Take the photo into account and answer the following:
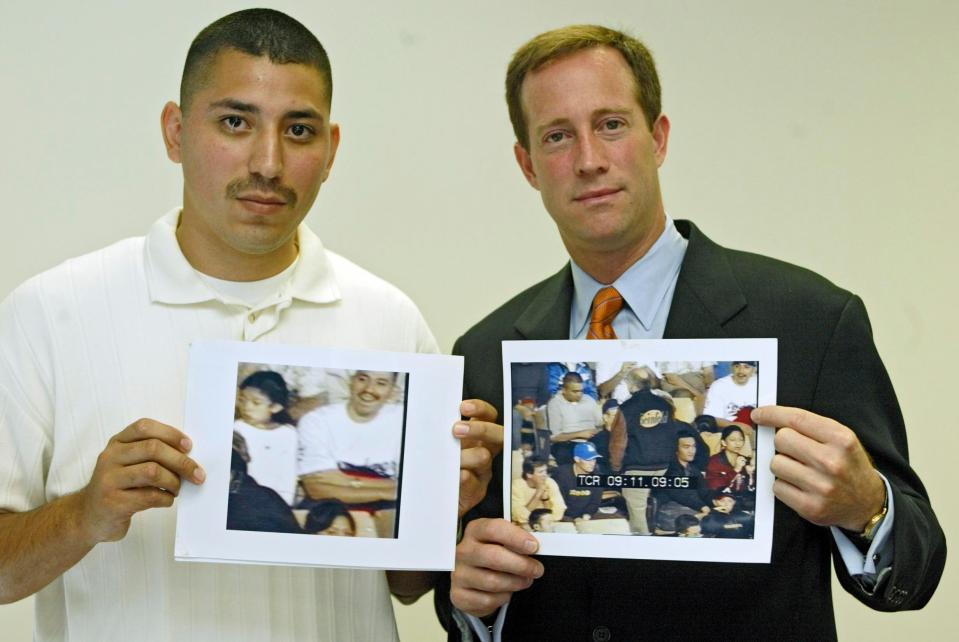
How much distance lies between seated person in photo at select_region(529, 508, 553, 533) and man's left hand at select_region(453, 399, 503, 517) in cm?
13

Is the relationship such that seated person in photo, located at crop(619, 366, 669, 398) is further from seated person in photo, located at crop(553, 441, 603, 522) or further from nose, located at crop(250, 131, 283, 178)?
nose, located at crop(250, 131, 283, 178)

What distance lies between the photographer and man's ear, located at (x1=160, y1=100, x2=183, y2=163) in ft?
6.31

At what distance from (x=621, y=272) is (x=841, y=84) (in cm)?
145

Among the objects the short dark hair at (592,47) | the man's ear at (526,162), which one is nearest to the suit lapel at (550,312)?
the man's ear at (526,162)

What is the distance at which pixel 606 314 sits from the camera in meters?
1.95

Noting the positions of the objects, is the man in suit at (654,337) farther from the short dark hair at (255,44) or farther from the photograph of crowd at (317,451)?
the short dark hair at (255,44)

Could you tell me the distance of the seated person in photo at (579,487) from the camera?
1.64m

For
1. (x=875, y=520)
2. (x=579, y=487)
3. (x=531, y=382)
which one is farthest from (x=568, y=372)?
(x=875, y=520)

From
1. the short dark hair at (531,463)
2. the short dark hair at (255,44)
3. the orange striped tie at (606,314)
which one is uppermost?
the short dark hair at (255,44)

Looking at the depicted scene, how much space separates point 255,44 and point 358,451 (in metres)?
0.75

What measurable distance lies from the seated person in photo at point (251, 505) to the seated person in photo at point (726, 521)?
2.09ft

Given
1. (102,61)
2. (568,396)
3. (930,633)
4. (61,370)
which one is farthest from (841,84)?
(61,370)

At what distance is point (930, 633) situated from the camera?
9.90 feet

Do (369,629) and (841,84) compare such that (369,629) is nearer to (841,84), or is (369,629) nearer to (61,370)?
(61,370)
